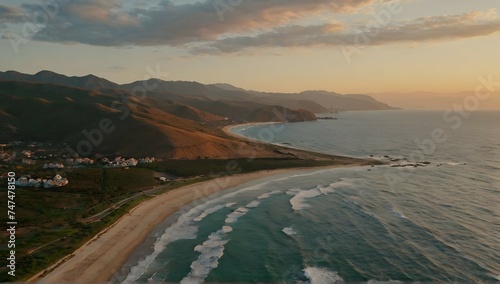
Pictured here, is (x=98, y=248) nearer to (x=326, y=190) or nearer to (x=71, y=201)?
(x=71, y=201)

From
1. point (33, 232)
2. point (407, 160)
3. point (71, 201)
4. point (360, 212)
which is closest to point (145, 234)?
point (33, 232)

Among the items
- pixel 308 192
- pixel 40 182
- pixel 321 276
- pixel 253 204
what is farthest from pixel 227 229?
pixel 40 182

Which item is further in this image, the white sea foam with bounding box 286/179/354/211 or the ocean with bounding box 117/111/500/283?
the white sea foam with bounding box 286/179/354/211

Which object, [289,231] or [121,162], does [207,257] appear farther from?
[121,162]

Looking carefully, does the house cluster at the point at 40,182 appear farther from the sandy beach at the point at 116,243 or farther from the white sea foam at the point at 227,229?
the white sea foam at the point at 227,229

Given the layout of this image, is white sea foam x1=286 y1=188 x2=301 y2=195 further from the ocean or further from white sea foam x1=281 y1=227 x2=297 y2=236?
white sea foam x1=281 y1=227 x2=297 y2=236

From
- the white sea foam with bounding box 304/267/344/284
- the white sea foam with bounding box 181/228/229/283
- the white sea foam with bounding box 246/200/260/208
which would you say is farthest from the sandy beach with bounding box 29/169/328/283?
the white sea foam with bounding box 304/267/344/284

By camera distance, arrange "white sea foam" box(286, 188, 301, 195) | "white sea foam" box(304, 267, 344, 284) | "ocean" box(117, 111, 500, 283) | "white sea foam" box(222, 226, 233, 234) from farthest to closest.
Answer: "white sea foam" box(286, 188, 301, 195), "white sea foam" box(222, 226, 233, 234), "ocean" box(117, 111, 500, 283), "white sea foam" box(304, 267, 344, 284)
